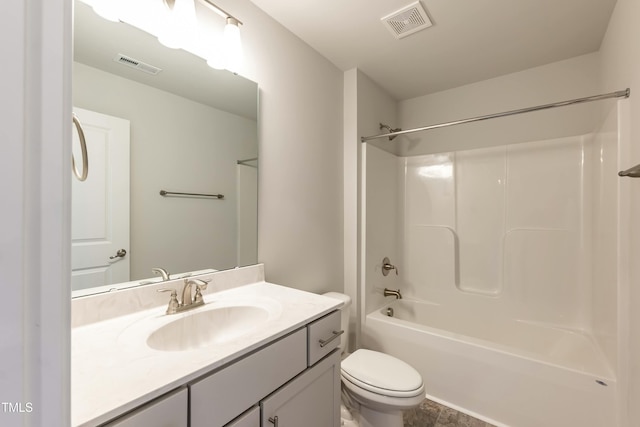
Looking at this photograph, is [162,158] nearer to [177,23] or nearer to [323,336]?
[177,23]

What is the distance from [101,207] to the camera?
0.95 metres

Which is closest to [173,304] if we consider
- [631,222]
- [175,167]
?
[175,167]

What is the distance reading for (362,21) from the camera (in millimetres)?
1562

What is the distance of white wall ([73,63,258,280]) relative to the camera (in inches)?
39.7

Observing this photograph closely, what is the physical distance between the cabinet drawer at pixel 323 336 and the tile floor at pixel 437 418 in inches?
40.4

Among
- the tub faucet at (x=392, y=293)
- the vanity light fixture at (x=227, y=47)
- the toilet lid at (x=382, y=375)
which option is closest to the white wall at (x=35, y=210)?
the vanity light fixture at (x=227, y=47)

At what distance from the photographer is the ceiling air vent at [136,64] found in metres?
0.99

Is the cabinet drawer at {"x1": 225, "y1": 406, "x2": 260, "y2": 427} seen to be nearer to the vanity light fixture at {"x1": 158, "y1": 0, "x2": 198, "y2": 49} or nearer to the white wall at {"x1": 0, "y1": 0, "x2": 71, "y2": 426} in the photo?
the white wall at {"x1": 0, "y1": 0, "x2": 71, "y2": 426}

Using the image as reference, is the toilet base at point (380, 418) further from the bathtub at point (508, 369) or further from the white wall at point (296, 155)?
the white wall at point (296, 155)

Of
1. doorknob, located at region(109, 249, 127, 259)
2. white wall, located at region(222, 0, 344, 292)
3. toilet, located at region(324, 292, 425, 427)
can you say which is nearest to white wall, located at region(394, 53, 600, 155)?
white wall, located at region(222, 0, 344, 292)

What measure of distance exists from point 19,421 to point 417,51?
229cm

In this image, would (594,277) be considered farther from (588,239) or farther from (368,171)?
(368,171)

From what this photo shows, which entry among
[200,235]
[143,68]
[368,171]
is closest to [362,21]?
[368,171]

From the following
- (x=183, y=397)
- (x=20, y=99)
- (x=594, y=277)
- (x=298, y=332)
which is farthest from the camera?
(x=594, y=277)
